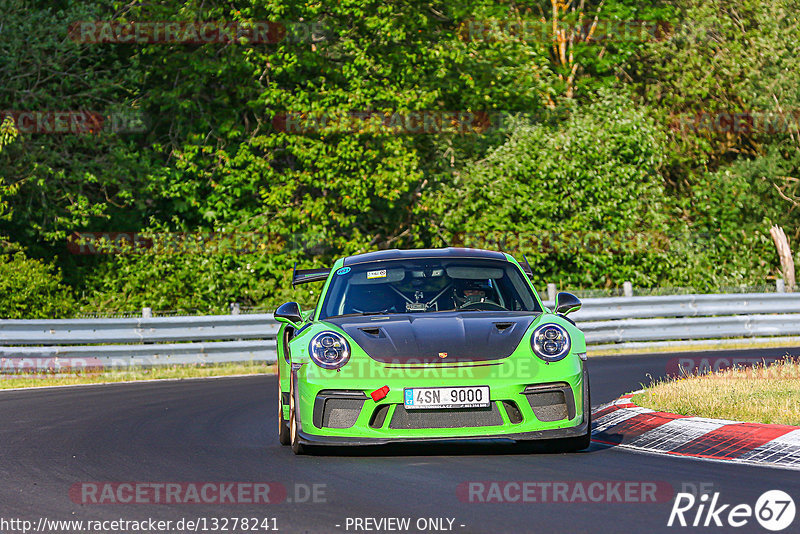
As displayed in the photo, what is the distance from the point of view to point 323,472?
767 cm

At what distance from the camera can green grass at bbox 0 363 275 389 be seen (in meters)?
17.8

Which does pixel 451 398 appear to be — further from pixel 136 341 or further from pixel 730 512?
pixel 136 341

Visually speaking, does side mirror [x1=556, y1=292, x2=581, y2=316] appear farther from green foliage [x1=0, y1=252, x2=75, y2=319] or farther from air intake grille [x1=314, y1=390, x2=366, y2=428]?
green foliage [x1=0, y1=252, x2=75, y2=319]

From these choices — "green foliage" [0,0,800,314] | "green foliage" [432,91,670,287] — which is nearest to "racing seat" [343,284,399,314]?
"green foliage" [0,0,800,314]

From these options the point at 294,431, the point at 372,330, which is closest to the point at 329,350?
the point at 372,330

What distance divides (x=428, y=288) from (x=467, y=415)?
1.75 m

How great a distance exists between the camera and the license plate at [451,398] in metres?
7.79

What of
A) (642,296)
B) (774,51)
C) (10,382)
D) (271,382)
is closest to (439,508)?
(271,382)

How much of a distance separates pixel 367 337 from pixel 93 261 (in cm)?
1896

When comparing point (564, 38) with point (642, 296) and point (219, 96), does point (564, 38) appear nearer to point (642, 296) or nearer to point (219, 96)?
point (219, 96)

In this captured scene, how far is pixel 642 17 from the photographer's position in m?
35.7

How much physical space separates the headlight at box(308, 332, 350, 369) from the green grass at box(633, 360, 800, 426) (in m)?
3.12

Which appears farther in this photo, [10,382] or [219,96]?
[219,96]

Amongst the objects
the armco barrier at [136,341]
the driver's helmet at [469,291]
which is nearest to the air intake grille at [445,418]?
the driver's helmet at [469,291]
